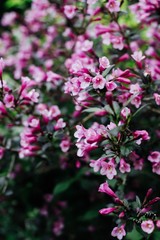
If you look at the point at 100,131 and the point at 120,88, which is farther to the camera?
the point at 120,88

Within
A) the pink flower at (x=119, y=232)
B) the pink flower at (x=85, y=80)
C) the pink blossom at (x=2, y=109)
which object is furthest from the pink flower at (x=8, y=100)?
the pink flower at (x=119, y=232)

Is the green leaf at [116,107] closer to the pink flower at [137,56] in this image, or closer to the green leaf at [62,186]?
the pink flower at [137,56]

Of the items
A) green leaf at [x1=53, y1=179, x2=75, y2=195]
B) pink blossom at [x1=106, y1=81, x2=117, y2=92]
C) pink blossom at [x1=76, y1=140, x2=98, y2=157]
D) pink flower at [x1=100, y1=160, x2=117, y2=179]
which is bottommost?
green leaf at [x1=53, y1=179, x2=75, y2=195]

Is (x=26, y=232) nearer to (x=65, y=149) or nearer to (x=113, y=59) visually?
(x=65, y=149)

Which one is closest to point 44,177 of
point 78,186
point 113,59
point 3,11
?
point 78,186

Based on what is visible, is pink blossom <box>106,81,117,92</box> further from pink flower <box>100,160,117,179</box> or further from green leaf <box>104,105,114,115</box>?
pink flower <box>100,160,117,179</box>

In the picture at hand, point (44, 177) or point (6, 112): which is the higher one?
point (6, 112)

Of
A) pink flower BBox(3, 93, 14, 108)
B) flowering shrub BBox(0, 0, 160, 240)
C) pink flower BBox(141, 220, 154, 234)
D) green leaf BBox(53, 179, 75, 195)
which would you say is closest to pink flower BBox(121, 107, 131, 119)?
flowering shrub BBox(0, 0, 160, 240)
